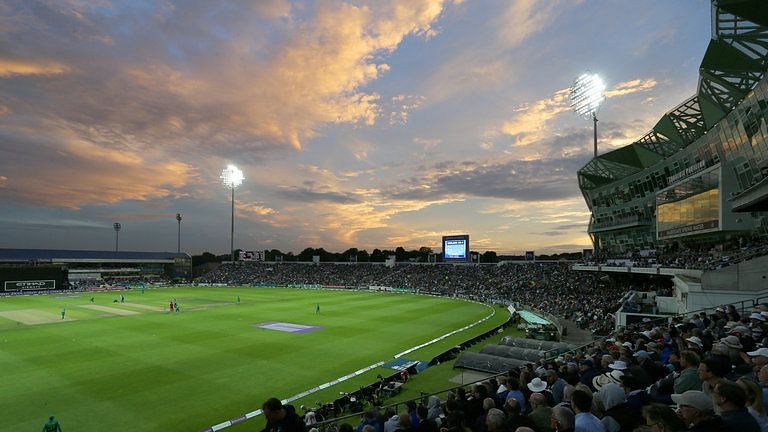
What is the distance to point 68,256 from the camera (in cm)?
10844

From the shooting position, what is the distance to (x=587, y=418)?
511cm

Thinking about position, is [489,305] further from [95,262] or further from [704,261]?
[95,262]

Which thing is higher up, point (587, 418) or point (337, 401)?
point (587, 418)

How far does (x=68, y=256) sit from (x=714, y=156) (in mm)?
136336

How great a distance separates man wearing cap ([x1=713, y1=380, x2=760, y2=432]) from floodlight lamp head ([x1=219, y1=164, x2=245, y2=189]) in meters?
102

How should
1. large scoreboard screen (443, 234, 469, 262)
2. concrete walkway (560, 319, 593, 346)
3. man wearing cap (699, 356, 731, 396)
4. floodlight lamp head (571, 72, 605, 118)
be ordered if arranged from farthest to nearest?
large scoreboard screen (443, 234, 469, 262), floodlight lamp head (571, 72, 605, 118), concrete walkway (560, 319, 593, 346), man wearing cap (699, 356, 731, 396)

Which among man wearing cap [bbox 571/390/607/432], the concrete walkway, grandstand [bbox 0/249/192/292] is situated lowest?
the concrete walkway

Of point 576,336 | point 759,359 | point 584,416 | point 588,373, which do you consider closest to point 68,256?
point 576,336

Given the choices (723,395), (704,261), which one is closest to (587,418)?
(723,395)

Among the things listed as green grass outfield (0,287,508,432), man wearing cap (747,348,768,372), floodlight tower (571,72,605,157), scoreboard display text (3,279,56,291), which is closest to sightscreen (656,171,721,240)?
floodlight tower (571,72,605,157)

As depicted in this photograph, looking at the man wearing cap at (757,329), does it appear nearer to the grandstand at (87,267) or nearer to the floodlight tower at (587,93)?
the floodlight tower at (587,93)

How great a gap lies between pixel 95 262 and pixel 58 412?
113 m

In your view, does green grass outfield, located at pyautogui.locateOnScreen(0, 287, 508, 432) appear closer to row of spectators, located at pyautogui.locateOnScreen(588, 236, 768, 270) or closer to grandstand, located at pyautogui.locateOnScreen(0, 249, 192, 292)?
row of spectators, located at pyautogui.locateOnScreen(588, 236, 768, 270)

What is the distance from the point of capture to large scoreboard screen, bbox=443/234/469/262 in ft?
241
